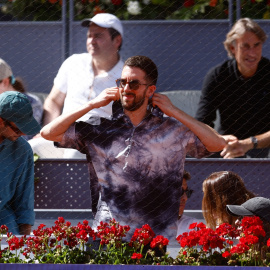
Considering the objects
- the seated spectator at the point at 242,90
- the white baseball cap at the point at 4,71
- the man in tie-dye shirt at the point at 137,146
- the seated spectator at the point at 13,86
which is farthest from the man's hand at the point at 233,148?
the white baseball cap at the point at 4,71

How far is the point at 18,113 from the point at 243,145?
1398 millimetres

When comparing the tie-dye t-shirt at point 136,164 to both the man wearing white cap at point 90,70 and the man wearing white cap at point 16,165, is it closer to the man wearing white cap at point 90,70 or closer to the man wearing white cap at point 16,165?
the man wearing white cap at point 16,165

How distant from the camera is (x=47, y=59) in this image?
5.41m

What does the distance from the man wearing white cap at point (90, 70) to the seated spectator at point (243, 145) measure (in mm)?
937

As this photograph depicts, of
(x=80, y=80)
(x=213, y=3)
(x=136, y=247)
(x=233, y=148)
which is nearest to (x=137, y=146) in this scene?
(x=136, y=247)

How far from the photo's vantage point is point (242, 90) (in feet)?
14.5

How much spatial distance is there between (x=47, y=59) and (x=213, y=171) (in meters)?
1.90

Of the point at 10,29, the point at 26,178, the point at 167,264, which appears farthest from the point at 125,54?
the point at 167,264

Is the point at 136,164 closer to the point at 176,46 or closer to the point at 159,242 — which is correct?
the point at 159,242

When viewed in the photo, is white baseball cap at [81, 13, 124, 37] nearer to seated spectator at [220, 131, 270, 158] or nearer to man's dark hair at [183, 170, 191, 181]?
seated spectator at [220, 131, 270, 158]

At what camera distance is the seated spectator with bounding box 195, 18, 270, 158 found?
172 inches

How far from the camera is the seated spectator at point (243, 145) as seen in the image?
13.6 feet

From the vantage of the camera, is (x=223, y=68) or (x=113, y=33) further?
(x=113, y=33)

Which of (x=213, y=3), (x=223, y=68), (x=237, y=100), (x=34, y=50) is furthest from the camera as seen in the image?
(x=34, y=50)
